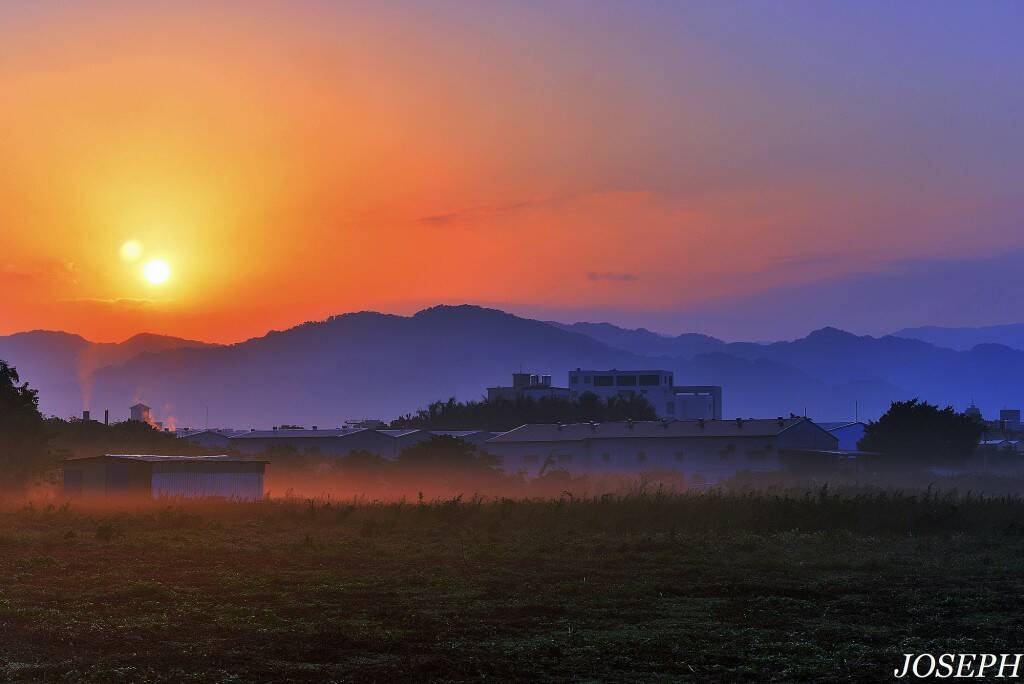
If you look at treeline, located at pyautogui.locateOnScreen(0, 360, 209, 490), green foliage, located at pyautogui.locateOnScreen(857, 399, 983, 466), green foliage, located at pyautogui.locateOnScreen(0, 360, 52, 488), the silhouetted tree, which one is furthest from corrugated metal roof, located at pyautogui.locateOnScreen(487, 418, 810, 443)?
green foliage, located at pyautogui.locateOnScreen(0, 360, 52, 488)

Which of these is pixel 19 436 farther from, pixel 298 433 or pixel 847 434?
pixel 847 434

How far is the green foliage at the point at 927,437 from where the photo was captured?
112 metres

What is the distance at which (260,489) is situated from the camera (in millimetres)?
73875

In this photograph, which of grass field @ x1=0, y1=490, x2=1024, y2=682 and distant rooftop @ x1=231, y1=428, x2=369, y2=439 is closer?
grass field @ x1=0, y1=490, x2=1024, y2=682

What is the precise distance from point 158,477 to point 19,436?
445 inches

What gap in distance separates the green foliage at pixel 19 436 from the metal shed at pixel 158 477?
370 cm

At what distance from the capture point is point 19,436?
7394 centimetres

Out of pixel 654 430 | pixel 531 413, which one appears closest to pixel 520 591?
pixel 654 430

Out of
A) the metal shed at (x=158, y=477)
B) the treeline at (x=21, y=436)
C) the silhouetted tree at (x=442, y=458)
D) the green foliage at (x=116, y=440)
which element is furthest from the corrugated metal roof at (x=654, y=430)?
the metal shed at (x=158, y=477)

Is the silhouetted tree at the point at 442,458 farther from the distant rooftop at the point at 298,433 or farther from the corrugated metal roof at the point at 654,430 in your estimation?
the distant rooftop at the point at 298,433

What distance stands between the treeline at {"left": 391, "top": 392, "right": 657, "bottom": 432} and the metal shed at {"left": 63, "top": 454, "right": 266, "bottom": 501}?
Result: 92.2 meters

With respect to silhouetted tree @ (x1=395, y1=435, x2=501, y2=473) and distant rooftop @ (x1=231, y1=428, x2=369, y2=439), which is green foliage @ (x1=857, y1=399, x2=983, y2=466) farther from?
distant rooftop @ (x1=231, y1=428, x2=369, y2=439)

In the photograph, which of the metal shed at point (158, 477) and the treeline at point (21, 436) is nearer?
the metal shed at point (158, 477)

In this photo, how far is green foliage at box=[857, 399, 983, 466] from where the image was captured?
112 m
